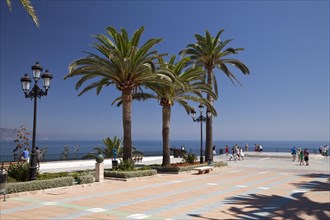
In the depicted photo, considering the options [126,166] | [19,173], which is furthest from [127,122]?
[19,173]

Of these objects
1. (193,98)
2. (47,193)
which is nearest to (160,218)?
(47,193)

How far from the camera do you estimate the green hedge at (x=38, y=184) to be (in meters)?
12.4

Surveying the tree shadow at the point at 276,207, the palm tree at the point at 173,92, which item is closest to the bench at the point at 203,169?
the palm tree at the point at 173,92

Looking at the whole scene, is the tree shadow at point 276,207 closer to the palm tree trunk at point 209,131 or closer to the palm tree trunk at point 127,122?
the palm tree trunk at point 127,122

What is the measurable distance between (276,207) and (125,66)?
12.6 m

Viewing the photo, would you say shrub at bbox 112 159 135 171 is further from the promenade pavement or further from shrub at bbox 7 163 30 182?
shrub at bbox 7 163 30 182

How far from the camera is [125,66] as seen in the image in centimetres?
2033

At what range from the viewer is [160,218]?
9.54m

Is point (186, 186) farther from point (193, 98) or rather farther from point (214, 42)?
point (214, 42)

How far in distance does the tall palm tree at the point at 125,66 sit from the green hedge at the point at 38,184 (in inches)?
265

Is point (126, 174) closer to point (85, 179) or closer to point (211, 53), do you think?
point (85, 179)

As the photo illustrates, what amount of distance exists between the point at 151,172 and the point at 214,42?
607 inches

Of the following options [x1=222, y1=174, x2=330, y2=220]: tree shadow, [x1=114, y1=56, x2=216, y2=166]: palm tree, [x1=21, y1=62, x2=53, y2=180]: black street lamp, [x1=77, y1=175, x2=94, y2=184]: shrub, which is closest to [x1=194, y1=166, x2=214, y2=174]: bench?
[x1=114, y1=56, x2=216, y2=166]: palm tree

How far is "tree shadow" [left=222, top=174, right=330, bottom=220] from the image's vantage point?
10.3 meters
